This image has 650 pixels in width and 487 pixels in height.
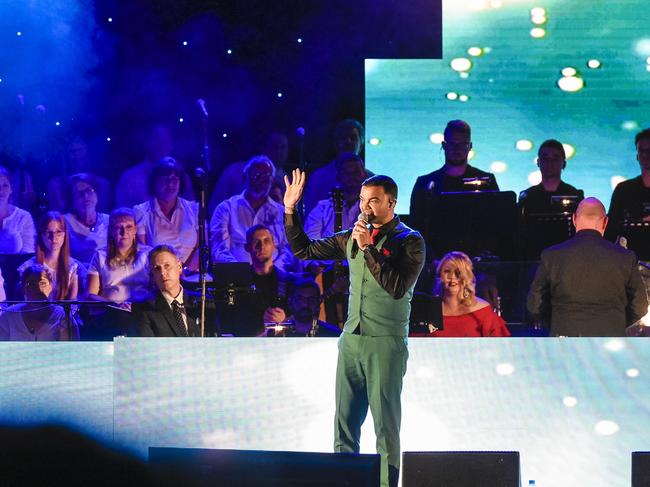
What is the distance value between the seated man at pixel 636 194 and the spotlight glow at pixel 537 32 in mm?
1381

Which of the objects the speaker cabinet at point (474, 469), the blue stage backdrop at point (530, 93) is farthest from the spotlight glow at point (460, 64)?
the speaker cabinet at point (474, 469)

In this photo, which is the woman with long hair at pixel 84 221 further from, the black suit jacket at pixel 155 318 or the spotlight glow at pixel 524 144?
the spotlight glow at pixel 524 144

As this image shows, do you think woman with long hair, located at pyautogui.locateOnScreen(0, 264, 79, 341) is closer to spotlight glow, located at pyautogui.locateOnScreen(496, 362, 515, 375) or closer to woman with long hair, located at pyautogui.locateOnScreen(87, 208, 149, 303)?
woman with long hair, located at pyautogui.locateOnScreen(87, 208, 149, 303)

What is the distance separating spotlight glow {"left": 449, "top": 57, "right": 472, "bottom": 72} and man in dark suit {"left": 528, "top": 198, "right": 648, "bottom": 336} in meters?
2.96

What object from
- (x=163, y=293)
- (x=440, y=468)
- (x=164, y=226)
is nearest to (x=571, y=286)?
(x=440, y=468)

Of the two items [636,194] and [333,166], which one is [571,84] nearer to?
[636,194]

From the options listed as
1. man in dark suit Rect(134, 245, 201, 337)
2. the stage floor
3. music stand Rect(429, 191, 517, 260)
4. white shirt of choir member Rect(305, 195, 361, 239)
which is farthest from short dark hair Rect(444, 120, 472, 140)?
the stage floor

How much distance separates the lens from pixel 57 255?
6.38 metres

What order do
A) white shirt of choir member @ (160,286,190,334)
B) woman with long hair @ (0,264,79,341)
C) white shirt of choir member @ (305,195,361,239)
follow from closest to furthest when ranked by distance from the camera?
white shirt of choir member @ (160,286,190,334)
woman with long hair @ (0,264,79,341)
white shirt of choir member @ (305,195,361,239)

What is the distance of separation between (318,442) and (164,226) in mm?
2980

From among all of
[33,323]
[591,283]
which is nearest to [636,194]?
[591,283]

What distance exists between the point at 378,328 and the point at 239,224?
123 inches

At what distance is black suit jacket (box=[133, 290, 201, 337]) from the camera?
5.29 m

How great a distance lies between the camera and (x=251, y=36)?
26.8 ft
